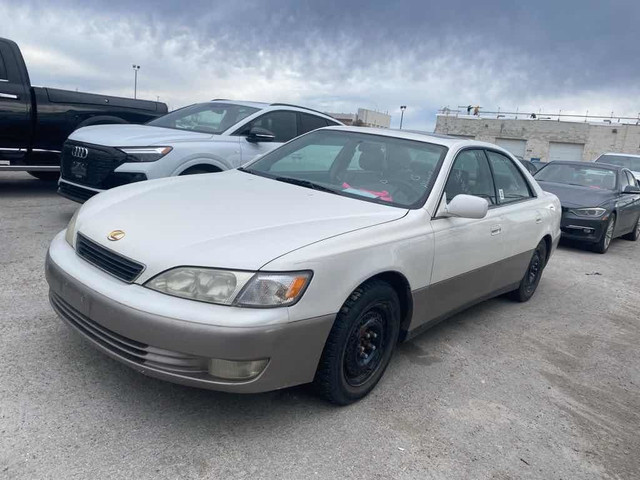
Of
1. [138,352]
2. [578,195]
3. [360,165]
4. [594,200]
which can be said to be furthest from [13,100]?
[594,200]

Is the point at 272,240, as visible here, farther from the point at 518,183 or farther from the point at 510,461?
the point at 518,183

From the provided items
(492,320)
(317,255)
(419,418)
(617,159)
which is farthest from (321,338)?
(617,159)

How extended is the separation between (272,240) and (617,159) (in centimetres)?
1536

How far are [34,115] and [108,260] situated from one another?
585 cm

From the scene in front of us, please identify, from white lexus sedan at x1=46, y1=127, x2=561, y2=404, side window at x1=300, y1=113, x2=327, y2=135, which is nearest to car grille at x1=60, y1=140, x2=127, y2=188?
white lexus sedan at x1=46, y1=127, x2=561, y2=404

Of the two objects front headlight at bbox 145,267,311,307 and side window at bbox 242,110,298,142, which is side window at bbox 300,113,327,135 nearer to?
side window at bbox 242,110,298,142

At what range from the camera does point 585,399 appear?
3.49 m

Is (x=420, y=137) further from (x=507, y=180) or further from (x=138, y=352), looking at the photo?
(x=138, y=352)

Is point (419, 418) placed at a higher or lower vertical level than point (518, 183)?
lower

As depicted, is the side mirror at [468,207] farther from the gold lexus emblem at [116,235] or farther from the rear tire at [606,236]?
the rear tire at [606,236]

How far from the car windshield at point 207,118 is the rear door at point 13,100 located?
201 cm

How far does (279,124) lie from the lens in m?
6.89

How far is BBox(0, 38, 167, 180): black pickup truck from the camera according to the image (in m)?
7.25

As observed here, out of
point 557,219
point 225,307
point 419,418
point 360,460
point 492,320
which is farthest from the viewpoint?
point 557,219
